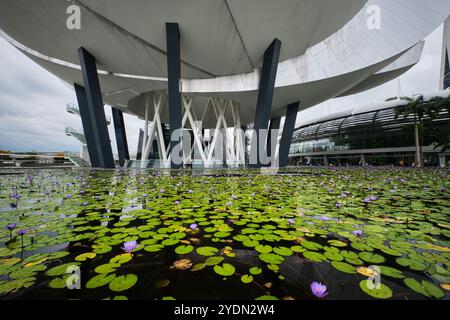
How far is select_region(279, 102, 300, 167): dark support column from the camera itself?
68.0 ft

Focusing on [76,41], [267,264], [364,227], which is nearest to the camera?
[267,264]

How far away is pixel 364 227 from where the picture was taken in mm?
2006

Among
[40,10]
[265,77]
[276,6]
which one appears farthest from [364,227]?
[40,10]

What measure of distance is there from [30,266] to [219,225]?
1.46m

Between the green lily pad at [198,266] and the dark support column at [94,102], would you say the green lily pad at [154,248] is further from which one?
the dark support column at [94,102]

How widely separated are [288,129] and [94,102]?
59.1 feet

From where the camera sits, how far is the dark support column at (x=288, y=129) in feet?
68.0

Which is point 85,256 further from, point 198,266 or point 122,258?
point 198,266

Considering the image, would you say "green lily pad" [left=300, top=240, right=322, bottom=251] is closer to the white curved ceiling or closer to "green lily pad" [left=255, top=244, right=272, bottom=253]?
"green lily pad" [left=255, top=244, right=272, bottom=253]

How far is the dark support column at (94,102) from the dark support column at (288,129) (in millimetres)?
17148

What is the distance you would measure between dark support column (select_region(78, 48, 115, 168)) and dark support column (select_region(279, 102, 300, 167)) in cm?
1715

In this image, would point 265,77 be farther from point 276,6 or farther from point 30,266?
point 30,266

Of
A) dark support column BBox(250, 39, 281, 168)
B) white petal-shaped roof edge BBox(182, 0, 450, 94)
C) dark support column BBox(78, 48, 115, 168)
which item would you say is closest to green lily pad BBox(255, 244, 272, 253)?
dark support column BBox(250, 39, 281, 168)

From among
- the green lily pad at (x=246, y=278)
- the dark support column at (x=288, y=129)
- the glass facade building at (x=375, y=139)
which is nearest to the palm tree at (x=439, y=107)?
the glass facade building at (x=375, y=139)
